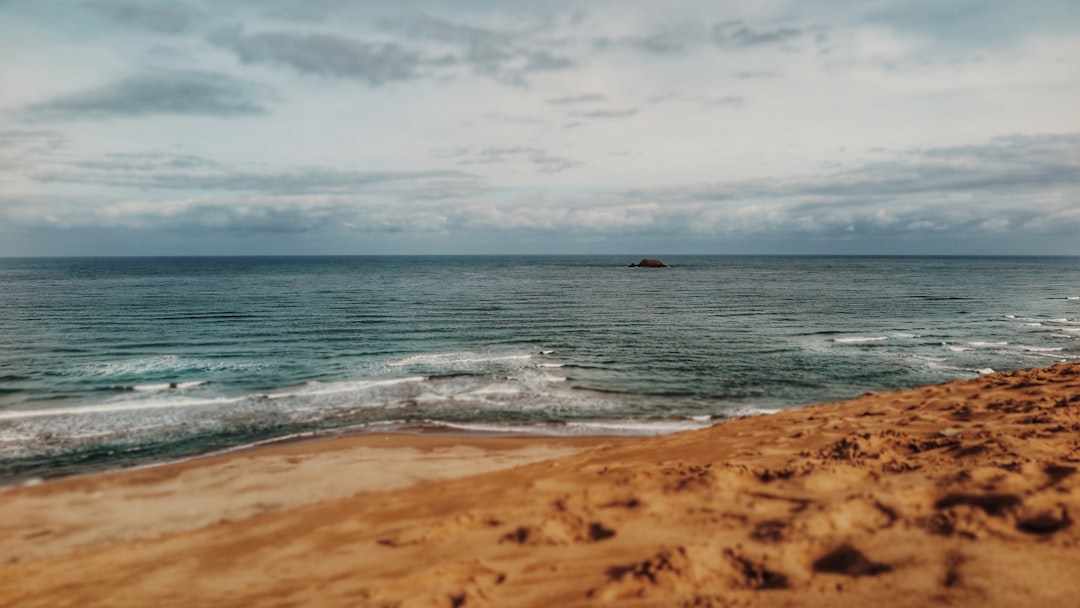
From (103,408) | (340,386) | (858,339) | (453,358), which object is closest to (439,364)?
(453,358)

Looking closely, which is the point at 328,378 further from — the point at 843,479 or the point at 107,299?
the point at 107,299

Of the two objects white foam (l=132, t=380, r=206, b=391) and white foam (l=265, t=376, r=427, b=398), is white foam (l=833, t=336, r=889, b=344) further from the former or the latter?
white foam (l=132, t=380, r=206, b=391)

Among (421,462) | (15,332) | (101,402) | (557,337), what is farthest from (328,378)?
(15,332)

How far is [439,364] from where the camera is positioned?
2736cm

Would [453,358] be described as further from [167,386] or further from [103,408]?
[103,408]

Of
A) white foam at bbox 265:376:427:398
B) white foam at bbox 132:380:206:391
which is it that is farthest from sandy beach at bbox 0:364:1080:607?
white foam at bbox 132:380:206:391

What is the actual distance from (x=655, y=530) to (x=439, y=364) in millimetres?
21382

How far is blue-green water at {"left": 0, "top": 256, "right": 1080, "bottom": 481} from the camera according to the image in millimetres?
18656

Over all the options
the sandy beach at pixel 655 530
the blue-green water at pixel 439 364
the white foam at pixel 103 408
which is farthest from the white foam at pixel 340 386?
the sandy beach at pixel 655 530

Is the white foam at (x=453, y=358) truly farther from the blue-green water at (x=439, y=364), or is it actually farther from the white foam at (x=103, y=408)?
the white foam at (x=103, y=408)

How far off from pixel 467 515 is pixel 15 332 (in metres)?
41.2

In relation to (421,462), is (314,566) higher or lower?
higher

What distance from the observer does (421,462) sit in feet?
48.1

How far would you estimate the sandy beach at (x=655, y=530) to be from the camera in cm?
536
